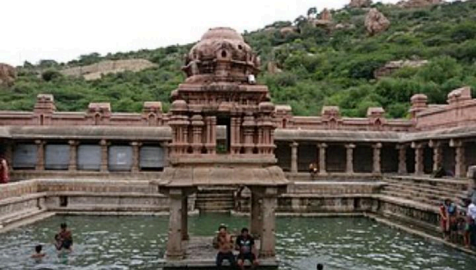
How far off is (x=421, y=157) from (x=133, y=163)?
16354 millimetres

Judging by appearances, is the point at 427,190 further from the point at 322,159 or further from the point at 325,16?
the point at 325,16

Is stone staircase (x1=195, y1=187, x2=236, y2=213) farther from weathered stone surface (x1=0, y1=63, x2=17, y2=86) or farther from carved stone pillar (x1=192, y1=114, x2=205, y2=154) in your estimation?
weathered stone surface (x1=0, y1=63, x2=17, y2=86)

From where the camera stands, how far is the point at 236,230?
19.6m

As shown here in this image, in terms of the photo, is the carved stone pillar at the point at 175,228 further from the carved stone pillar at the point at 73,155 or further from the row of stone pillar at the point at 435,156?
the carved stone pillar at the point at 73,155

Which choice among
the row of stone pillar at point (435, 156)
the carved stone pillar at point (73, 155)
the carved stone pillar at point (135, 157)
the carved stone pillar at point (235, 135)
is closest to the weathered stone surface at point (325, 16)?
the row of stone pillar at point (435, 156)

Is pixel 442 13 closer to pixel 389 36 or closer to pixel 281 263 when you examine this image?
pixel 389 36

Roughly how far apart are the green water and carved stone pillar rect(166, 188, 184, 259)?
2.92 feet

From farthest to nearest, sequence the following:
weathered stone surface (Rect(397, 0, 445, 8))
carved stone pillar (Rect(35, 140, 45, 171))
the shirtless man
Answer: weathered stone surface (Rect(397, 0, 445, 8)) → carved stone pillar (Rect(35, 140, 45, 171)) → the shirtless man

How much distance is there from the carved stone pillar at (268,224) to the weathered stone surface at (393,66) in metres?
54.6

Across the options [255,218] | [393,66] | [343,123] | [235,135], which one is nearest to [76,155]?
[343,123]

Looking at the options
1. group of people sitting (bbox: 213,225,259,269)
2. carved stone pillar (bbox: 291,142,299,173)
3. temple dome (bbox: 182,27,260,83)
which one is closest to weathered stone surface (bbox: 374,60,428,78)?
carved stone pillar (bbox: 291,142,299,173)

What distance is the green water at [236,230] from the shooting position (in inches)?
551

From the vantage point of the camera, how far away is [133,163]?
3103 centimetres

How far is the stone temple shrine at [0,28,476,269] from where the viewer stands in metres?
13.2
